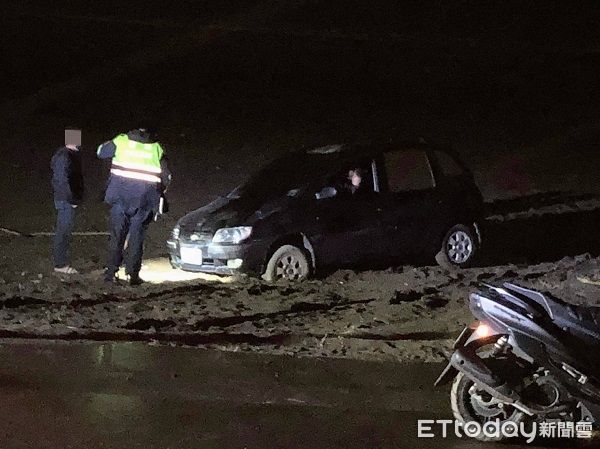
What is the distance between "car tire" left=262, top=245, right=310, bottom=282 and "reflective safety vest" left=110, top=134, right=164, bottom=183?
5.09 feet

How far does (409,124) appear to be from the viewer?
79.8ft

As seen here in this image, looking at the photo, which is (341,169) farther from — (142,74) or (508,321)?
(142,74)

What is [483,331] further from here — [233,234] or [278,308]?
[233,234]

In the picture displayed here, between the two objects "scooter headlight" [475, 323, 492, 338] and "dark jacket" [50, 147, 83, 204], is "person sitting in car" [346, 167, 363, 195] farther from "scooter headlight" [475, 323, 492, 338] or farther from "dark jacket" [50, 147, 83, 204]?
"scooter headlight" [475, 323, 492, 338]

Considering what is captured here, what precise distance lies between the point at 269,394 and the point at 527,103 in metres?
21.7

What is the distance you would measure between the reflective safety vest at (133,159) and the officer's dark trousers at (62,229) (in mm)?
1174

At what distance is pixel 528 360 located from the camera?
6.00 meters

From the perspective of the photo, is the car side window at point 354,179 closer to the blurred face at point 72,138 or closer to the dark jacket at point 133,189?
the dark jacket at point 133,189

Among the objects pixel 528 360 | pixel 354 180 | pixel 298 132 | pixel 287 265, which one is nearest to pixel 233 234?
pixel 287 265

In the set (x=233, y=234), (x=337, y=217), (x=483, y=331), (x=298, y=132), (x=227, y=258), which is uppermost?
(x=298, y=132)

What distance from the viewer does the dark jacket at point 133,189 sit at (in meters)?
10.5

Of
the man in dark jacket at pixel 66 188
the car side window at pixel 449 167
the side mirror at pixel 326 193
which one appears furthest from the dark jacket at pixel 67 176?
the car side window at pixel 449 167

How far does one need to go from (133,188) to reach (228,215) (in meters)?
1.10

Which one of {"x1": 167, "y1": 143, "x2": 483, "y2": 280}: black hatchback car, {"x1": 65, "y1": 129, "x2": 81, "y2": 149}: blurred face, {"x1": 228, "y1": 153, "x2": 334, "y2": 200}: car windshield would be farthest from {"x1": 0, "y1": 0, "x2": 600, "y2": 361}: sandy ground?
{"x1": 65, "y1": 129, "x2": 81, "y2": 149}: blurred face
